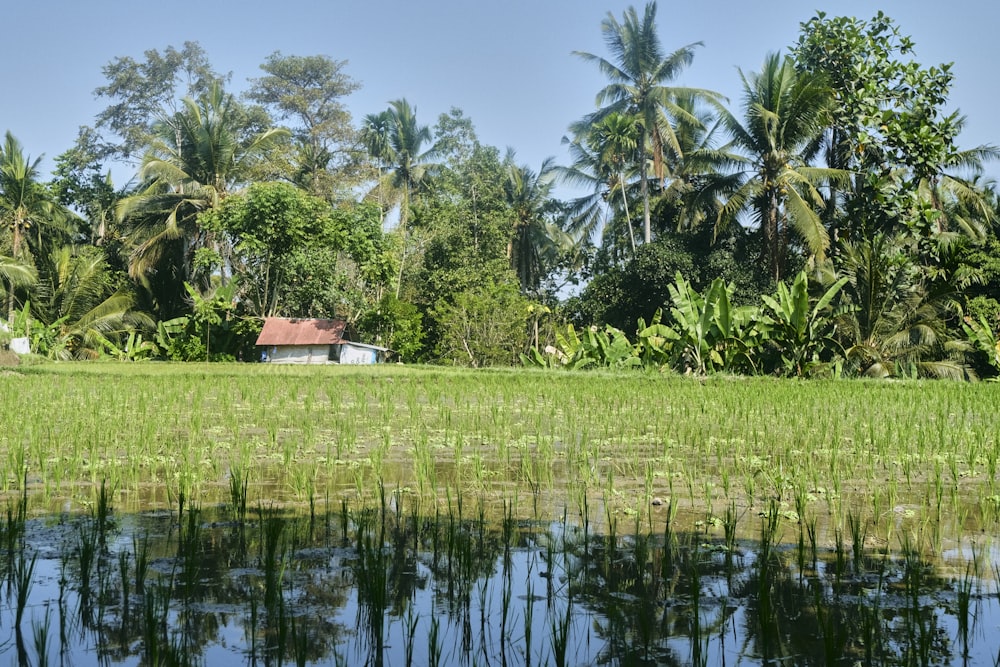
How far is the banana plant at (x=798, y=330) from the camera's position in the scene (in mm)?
15078

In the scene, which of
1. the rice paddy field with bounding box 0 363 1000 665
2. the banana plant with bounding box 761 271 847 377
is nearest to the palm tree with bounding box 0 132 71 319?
the banana plant with bounding box 761 271 847 377

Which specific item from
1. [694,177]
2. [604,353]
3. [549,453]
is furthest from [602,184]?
[549,453]

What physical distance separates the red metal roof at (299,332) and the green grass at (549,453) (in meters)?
13.7

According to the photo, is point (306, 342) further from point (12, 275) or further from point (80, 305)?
point (12, 275)

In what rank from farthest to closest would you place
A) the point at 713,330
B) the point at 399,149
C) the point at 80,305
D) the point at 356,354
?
the point at 399,149 → the point at 80,305 → the point at 356,354 → the point at 713,330

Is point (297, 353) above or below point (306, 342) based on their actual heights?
below

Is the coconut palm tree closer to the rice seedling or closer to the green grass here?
the green grass

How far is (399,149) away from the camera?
1335 inches

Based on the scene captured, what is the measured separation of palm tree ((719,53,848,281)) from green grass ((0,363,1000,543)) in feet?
37.8

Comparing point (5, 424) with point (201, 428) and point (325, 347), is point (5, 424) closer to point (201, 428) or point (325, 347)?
point (201, 428)

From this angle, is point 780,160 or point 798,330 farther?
point 780,160

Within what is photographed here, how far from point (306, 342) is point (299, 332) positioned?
1.52ft

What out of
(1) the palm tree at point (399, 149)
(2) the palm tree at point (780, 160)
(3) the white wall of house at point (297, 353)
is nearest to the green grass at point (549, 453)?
(2) the palm tree at point (780, 160)

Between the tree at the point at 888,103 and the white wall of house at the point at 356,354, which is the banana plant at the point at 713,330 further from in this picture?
the white wall of house at the point at 356,354
